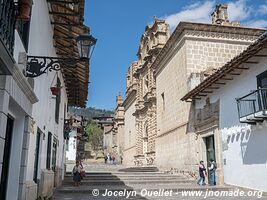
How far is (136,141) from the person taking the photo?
3281 cm

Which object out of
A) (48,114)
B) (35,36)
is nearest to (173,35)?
(48,114)

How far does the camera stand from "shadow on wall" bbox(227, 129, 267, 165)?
10.5 m

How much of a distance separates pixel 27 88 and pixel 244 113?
336 inches

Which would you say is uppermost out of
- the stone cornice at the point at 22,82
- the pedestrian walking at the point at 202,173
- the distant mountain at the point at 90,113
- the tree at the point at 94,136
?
the distant mountain at the point at 90,113

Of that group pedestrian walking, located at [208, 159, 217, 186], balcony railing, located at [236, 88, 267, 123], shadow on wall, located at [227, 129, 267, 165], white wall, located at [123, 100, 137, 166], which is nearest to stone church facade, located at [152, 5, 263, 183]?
pedestrian walking, located at [208, 159, 217, 186]

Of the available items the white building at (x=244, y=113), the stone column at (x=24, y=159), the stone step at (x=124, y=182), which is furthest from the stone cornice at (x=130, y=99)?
the stone column at (x=24, y=159)

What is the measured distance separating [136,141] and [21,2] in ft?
96.2

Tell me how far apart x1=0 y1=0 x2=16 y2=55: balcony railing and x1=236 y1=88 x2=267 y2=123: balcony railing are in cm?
802

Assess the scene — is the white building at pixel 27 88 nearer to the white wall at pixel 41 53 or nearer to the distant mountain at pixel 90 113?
the white wall at pixel 41 53

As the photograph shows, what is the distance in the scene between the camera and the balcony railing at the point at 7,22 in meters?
3.75

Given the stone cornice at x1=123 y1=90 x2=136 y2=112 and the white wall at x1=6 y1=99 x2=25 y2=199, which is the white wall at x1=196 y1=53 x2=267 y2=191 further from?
the stone cornice at x1=123 y1=90 x2=136 y2=112

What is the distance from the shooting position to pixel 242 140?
1170cm

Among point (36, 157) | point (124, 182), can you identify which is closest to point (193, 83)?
point (124, 182)

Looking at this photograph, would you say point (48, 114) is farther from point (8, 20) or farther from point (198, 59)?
point (198, 59)
